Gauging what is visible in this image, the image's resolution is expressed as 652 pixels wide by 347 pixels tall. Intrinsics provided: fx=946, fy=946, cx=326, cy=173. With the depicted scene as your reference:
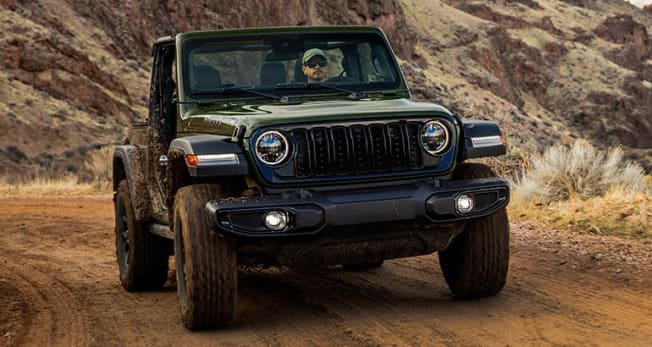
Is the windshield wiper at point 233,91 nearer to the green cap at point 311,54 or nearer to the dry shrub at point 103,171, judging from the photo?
the green cap at point 311,54

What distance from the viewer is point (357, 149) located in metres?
5.97

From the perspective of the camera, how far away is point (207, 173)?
573 centimetres

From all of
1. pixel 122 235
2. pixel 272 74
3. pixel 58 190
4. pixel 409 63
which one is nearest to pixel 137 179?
pixel 122 235

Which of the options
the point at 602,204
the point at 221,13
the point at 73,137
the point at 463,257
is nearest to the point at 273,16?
the point at 221,13

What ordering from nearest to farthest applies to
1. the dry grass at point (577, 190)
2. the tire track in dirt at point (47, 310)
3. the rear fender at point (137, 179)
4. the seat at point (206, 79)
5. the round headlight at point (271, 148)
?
the round headlight at point (271, 148), the tire track in dirt at point (47, 310), the seat at point (206, 79), the rear fender at point (137, 179), the dry grass at point (577, 190)

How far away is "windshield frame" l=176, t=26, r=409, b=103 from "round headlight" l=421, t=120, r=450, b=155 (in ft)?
3.93

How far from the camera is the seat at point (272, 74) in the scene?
7.19 metres

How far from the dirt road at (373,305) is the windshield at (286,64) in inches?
63.8

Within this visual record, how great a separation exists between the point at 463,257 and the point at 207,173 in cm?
195

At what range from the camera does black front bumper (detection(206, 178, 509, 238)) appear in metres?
5.61

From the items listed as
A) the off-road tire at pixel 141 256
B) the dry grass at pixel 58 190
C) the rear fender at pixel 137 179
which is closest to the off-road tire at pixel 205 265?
the rear fender at pixel 137 179

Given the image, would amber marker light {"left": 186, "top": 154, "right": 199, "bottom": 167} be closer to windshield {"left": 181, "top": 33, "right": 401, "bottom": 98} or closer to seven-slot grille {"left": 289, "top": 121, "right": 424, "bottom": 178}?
seven-slot grille {"left": 289, "top": 121, "right": 424, "bottom": 178}

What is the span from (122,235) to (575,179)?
257 inches

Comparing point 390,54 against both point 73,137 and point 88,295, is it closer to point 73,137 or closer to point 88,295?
point 88,295
